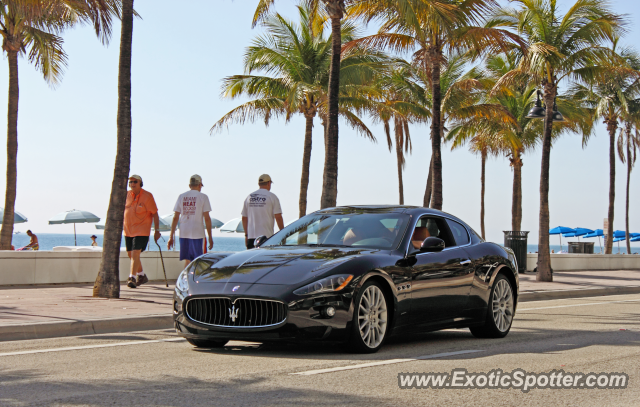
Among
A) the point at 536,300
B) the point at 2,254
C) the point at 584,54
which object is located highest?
the point at 584,54

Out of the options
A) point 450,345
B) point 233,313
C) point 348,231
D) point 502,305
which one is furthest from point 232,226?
point 233,313

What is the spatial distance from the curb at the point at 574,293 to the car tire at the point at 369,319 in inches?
373

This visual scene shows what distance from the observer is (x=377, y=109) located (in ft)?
104

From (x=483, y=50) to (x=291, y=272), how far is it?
622 inches

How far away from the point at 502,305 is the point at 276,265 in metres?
3.35

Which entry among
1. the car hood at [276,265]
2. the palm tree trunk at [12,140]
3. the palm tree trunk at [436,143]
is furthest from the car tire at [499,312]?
the palm tree trunk at [12,140]

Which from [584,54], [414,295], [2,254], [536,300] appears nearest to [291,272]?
[414,295]

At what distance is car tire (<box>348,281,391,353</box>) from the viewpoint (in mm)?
6947

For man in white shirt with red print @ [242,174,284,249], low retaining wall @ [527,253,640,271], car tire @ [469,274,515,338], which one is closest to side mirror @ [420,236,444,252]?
car tire @ [469,274,515,338]

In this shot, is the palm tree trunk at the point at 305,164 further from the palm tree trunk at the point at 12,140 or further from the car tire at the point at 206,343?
the car tire at the point at 206,343

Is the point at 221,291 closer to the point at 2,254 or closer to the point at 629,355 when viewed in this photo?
the point at 629,355

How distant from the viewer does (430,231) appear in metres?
8.56

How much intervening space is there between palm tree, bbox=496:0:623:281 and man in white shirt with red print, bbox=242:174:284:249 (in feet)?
37.1

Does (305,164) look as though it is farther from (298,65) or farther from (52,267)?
(52,267)
